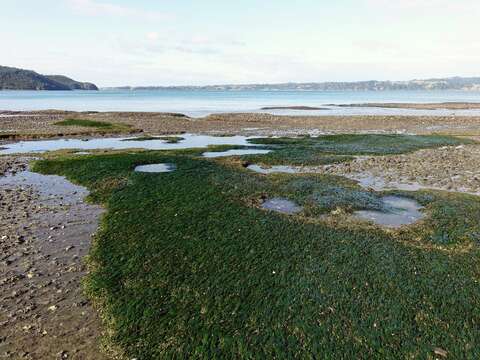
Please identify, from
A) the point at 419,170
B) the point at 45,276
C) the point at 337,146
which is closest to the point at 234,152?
the point at 337,146

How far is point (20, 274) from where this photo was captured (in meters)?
11.6

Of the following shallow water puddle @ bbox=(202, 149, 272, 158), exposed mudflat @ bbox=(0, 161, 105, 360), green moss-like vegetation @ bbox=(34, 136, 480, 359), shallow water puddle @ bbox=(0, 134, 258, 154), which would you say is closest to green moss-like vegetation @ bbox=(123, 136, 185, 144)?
shallow water puddle @ bbox=(0, 134, 258, 154)

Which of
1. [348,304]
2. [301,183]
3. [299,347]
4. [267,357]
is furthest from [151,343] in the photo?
[301,183]

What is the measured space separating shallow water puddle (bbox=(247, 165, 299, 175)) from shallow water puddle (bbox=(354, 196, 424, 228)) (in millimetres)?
7891

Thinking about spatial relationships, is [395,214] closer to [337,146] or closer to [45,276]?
[45,276]

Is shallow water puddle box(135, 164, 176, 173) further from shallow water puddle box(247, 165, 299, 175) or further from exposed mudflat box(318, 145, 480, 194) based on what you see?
exposed mudflat box(318, 145, 480, 194)

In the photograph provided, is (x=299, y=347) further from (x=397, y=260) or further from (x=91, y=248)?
(x=91, y=248)

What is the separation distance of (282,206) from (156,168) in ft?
35.9

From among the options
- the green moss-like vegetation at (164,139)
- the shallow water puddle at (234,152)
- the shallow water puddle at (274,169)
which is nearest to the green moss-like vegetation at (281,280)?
the shallow water puddle at (274,169)

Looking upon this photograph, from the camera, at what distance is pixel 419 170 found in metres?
25.4

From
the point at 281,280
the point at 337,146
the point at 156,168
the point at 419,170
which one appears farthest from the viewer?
the point at 337,146

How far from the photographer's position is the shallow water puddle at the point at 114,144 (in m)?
36.2

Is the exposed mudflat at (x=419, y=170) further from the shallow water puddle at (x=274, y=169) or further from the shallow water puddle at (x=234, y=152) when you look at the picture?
the shallow water puddle at (x=234, y=152)

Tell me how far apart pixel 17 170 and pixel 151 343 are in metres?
21.8
